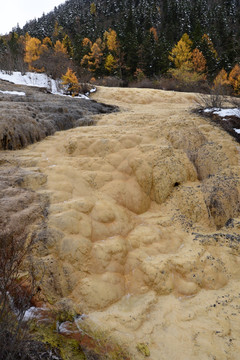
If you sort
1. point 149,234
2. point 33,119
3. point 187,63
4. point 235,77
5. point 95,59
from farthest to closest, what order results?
point 95,59 < point 187,63 < point 235,77 < point 33,119 < point 149,234

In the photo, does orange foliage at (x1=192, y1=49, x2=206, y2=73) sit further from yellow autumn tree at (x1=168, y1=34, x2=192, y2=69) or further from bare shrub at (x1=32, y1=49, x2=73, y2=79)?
bare shrub at (x1=32, y1=49, x2=73, y2=79)

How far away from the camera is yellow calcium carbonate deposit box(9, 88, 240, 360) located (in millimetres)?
3184

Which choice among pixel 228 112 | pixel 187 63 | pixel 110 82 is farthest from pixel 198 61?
pixel 228 112

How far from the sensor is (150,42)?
2761cm

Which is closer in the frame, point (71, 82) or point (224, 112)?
point (224, 112)

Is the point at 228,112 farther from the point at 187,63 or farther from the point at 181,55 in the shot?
the point at 181,55

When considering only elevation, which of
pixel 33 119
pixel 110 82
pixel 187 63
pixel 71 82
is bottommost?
pixel 33 119

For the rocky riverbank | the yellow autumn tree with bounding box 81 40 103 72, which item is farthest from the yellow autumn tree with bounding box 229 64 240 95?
the rocky riverbank

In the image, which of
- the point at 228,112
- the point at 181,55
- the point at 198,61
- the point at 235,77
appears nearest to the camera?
the point at 228,112

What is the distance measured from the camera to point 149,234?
14.6 feet

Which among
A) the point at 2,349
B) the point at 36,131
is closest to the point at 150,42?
the point at 36,131

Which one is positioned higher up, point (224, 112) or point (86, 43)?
point (86, 43)

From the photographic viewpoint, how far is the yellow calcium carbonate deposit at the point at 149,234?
3.18 metres

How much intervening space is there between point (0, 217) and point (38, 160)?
205cm
